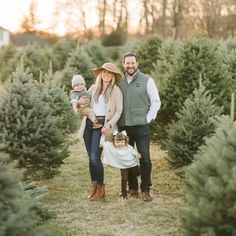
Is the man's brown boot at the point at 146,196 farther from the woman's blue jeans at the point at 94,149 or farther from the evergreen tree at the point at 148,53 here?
the evergreen tree at the point at 148,53

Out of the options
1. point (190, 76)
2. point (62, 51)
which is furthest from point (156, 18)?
point (190, 76)

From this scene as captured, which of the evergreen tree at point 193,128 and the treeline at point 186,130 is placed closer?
the treeline at point 186,130

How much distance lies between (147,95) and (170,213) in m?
1.82

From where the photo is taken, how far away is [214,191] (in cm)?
446

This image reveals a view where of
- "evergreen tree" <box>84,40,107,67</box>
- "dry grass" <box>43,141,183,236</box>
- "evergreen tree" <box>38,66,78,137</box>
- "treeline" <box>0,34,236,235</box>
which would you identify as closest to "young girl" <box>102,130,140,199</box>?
"dry grass" <box>43,141,183,236</box>

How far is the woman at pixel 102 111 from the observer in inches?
311

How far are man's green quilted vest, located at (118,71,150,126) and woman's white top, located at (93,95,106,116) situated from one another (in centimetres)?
35

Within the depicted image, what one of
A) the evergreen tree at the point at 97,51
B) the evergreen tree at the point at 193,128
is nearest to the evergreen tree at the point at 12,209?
the evergreen tree at the point at 193,128

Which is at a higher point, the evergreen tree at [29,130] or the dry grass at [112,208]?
the evergreen tree at [29,130]

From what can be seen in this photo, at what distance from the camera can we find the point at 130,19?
163 ft

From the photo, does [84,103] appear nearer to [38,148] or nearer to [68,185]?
[38,148]

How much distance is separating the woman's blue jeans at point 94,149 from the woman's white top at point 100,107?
19 cm

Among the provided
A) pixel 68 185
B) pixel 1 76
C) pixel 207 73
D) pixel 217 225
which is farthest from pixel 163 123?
pixel 1 76

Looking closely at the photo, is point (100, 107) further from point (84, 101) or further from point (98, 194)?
point (98, 194)
